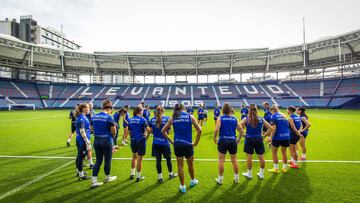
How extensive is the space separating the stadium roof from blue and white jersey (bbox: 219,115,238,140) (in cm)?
4535

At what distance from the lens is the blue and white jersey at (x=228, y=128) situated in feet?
16.8

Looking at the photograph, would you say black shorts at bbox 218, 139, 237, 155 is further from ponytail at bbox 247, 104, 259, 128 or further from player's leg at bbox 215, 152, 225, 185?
ponytail at bbox 247, 104, 259, 128

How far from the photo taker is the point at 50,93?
5503 cm

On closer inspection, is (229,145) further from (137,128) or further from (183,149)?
(137,128)

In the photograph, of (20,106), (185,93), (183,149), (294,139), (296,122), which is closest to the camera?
(183,149)

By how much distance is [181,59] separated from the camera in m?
53.1

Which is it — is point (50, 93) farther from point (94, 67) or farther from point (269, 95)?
point (269, 95)

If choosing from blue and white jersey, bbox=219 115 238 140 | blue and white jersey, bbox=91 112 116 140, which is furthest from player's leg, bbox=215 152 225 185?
blue and white jersey, bbox=91 112 116 140

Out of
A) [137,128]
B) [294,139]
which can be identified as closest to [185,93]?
[294,139]

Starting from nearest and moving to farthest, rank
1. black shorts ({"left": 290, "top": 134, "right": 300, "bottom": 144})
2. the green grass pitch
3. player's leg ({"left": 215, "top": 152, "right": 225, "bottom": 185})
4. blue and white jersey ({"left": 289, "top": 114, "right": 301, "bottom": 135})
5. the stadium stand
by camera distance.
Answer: the green grass pitch < player's leg ({"left": 215, "top": 152, "right": 225, "bottom": 185}) < black shorts ({"left": 290, "top": 134, "right": 300, "bottom": 144}) < blue and white jersey ({"left": 289, "top": 114, "right": 301, "bottom": 135}) < the stadium stand

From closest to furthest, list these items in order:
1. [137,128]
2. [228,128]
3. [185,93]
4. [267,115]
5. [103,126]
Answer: [103,126] → [228,128] → [137,128] → [267,115] → [185,93]

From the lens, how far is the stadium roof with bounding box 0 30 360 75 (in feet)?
141

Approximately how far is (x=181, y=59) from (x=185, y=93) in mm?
10702

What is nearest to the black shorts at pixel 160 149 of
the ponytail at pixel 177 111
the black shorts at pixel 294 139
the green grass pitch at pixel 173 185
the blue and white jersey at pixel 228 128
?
the green grass pitch at pixel 173 185
